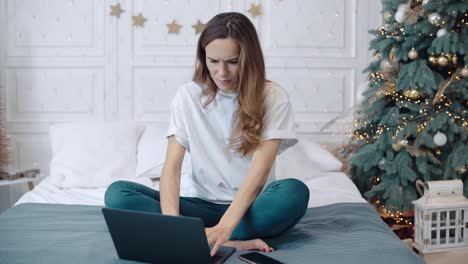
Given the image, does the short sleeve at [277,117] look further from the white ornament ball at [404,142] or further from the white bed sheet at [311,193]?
the white ornament ball at [404,142]

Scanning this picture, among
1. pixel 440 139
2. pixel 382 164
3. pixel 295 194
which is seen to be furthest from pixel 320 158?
pixel 295 194

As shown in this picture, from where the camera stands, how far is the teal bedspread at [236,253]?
1.65 metres

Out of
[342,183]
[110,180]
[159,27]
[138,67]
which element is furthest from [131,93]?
[342,183]

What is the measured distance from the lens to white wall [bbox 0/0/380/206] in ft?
11.0

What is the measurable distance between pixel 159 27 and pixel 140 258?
1.97 metres

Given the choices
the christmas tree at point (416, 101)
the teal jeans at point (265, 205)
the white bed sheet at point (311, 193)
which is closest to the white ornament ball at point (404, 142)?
the christmas tree at point (416, 101)

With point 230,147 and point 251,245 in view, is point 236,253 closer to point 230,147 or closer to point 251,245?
point 251,245

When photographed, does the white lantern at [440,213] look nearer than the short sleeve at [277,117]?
No

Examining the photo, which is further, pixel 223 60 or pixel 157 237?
pixel 223 60

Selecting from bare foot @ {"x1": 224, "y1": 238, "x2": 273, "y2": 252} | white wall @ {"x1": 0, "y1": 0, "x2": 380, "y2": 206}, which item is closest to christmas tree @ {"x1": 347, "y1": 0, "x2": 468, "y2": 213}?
white wall @ {"x1": 0, "y1": 0, "x2": 380, "y2": 206}

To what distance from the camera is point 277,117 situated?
74.7 inches

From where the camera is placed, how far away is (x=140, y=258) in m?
1.62

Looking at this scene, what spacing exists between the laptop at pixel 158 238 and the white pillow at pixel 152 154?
1.19 meters

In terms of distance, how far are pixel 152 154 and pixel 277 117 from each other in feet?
3.86
